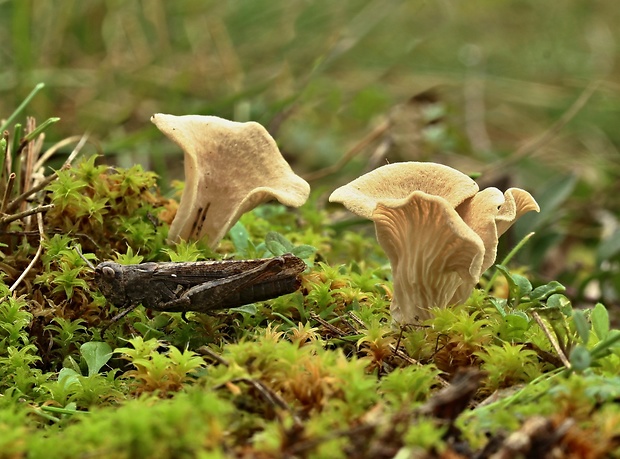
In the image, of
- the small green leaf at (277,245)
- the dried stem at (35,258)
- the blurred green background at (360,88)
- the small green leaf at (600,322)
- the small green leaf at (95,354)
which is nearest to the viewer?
the small green leaf at (600,322)

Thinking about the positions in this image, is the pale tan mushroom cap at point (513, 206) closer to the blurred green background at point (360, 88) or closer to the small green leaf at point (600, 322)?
the small green leaf at point (600, 322)

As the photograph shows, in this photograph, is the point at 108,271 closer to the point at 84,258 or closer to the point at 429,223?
the point at 84,258

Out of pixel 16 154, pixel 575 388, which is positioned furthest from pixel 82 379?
pixel 575 388

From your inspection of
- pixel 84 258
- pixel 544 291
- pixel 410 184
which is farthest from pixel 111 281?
pixel 544 291

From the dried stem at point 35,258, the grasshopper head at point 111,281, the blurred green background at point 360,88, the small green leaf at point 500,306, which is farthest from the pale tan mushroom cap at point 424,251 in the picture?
the blurred green background at point 360,88

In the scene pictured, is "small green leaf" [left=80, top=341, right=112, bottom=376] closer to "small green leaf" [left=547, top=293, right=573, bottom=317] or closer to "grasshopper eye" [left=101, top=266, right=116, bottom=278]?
"grasshopper eye" [left=101, top=266, right=116, bottom=278]

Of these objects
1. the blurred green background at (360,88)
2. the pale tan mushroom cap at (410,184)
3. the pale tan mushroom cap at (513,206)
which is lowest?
the blurred green background at (360,88)

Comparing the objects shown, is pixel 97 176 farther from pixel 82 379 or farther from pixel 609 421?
pixel 609 421

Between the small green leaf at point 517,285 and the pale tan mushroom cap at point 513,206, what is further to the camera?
the small green leaf at point 517,285

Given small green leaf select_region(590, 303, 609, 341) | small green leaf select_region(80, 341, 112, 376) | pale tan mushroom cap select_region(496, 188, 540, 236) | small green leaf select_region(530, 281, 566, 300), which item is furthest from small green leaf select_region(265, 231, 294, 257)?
small green leaf select_region(590, 303, 609, 341)
